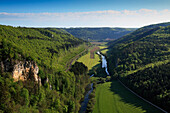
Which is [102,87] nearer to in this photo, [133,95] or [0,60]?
[133,95]

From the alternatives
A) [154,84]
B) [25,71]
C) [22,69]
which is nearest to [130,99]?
[154,84]

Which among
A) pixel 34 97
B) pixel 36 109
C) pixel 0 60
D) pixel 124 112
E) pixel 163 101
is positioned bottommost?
pixel 124 112

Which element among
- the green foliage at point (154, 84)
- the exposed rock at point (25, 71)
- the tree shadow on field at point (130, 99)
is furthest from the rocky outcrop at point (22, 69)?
the green foliage at point (154, 84)

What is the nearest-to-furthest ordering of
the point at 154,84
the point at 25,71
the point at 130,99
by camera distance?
1. the point at 25,71
2. the point at 130,99
3. the point at 154,84

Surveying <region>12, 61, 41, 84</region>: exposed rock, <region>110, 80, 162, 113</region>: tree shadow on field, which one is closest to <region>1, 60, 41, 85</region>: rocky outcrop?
<region>12, 61, 41, 84</region>: exposed rock

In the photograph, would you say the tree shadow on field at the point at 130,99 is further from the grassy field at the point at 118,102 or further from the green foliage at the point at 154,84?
the green foliage at the point at 154,84

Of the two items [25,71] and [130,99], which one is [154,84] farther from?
[25,71]

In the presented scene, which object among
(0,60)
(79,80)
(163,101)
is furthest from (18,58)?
(163,101)
